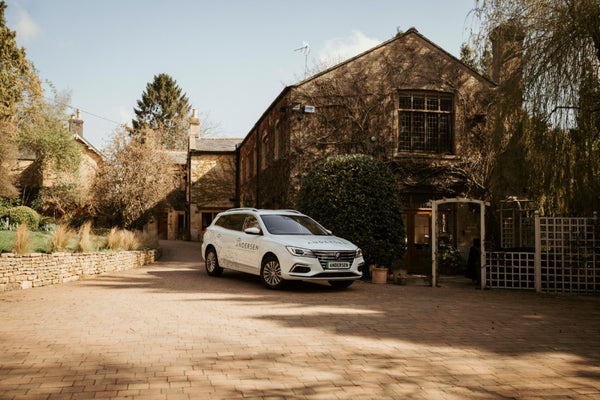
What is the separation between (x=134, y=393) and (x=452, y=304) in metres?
6.95

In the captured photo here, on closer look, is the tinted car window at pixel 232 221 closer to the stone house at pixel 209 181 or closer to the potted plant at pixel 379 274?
the potted plant at pixel 379 274

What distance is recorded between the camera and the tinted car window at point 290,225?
11.7 meters

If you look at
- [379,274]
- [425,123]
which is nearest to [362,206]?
[379,274]

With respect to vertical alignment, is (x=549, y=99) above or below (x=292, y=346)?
above

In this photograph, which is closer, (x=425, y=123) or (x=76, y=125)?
(x=425, y=123)

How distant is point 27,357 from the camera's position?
17.0 feet

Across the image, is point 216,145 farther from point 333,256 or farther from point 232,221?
point 333,256

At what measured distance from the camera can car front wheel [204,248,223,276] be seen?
523 inches

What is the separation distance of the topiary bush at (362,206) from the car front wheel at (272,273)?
3.30 meters

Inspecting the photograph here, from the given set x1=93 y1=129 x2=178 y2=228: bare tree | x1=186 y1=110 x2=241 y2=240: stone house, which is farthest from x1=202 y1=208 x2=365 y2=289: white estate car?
x1=186 y1=110 x2=241 y2=240: stone house

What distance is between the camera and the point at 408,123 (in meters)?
17.9

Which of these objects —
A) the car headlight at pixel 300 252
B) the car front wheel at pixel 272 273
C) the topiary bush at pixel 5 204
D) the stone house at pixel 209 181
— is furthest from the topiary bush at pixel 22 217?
the car headlight at pixel 300 252

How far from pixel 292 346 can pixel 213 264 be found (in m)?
7.92

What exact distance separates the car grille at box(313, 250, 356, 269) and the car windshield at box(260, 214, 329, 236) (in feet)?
4.46
